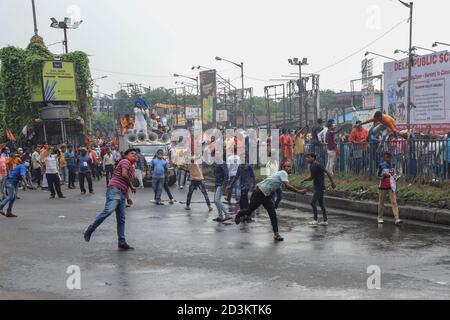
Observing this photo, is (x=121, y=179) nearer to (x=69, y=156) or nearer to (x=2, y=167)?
(x=2, y=167)

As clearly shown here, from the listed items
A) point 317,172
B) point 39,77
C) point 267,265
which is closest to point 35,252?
point 267,265

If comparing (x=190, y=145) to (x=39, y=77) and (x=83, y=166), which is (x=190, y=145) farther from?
(x=39, y=77)

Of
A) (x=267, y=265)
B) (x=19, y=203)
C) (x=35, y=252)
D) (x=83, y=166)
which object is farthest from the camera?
(x=83, y=166)

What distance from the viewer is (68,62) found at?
124 feet

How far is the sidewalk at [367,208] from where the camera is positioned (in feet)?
46.2

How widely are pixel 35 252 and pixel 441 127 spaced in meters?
15.0

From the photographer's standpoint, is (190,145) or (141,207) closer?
(141,207)

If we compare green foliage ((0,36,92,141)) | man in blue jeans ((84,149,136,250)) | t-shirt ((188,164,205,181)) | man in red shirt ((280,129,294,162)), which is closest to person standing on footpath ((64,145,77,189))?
man in red shirt ((280,129,294,162))

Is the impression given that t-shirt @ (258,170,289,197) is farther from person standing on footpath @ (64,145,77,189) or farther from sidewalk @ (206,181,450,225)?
person standing on footpath @ (64,145,77,189)

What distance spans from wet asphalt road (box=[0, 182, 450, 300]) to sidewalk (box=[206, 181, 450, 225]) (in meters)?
0.49

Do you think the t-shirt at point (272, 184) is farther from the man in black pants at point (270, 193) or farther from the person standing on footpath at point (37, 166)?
the person standing on footpath at point (37, 166)

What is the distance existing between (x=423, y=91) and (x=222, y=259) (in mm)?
14461

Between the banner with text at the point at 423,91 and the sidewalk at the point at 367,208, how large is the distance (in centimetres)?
561

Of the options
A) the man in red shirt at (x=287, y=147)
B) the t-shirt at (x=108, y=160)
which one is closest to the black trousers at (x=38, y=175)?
the t-shirt at (x=108, y=160)
